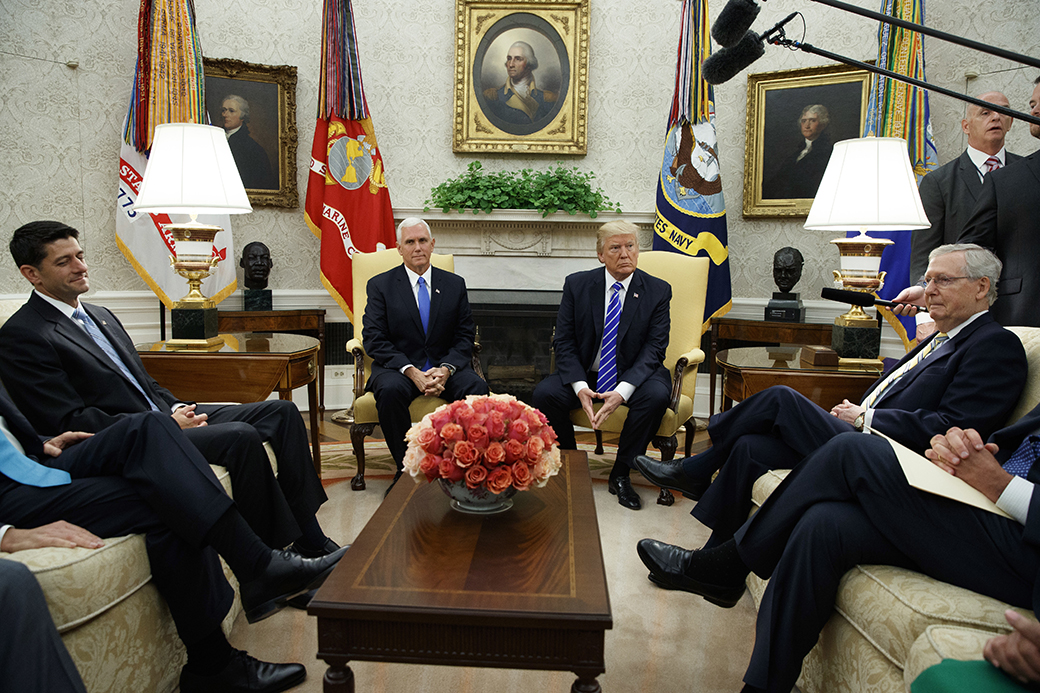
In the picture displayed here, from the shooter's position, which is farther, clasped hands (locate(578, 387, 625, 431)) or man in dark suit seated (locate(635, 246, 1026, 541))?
clasped hands (locate(578, 387, 625, 431))

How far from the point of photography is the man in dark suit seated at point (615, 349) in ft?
12.0

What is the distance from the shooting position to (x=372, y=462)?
14.3ft

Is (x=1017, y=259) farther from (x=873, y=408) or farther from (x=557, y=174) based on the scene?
(x=557, y=174)

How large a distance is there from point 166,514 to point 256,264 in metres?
3.63

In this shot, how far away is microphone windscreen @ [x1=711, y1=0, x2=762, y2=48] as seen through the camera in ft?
4.38

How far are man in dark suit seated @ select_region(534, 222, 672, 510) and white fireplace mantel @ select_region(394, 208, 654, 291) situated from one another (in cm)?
161

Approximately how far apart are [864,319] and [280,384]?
2.96 m

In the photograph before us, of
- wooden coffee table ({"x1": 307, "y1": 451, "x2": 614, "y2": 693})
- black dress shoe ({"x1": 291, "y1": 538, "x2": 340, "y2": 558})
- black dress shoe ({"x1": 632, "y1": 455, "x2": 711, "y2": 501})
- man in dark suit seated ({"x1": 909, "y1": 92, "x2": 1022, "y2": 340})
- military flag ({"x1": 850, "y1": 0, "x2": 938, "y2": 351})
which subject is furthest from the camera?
military flag ({"x1": 850, "y1": 0, "x2": 938, "y2": 351})

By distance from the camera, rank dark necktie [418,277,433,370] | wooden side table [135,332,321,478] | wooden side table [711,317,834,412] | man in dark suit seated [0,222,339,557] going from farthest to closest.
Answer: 1. wooden side table [711,317,834,412]
2. dark necktie [418,277,433,370]
3. wooden side table [135,332,321,478]
4. man in dark suit seated [0,222,339,557]

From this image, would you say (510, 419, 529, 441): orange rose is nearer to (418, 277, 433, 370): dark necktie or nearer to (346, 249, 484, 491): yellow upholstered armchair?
(346, 249, 484, 491): yellow upholstered armchair

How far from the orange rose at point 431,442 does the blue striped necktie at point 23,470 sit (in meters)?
1.01

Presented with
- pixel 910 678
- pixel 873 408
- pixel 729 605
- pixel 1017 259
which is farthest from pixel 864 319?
pixel 910 678

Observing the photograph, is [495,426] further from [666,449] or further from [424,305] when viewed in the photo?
[424,305]

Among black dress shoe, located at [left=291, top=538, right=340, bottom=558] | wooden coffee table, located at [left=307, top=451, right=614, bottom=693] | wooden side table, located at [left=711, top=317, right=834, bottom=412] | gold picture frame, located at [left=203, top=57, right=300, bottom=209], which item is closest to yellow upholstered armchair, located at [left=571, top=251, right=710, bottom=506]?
wooden side table, located at [left=711, top=317, right=834, bottom=412]
